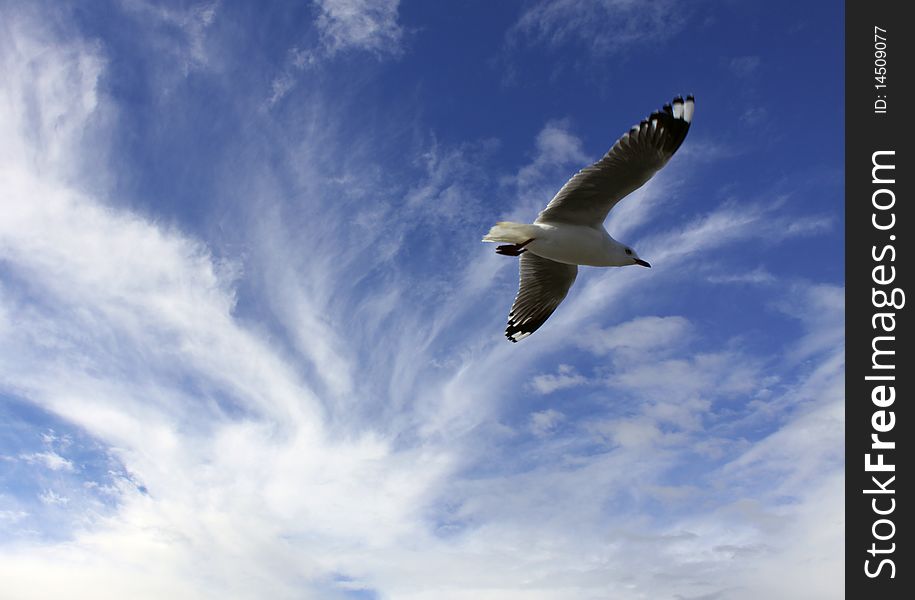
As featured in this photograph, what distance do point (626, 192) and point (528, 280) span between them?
113 inches

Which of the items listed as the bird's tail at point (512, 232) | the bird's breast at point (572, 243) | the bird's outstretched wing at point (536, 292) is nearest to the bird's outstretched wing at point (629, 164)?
the bird's breast at point (572, 243)

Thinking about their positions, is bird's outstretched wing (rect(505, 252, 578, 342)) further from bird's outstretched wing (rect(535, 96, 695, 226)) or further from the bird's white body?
bird's outstretched wing (rect(535, 96, 695, 226))

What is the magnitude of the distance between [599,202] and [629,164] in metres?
0.84

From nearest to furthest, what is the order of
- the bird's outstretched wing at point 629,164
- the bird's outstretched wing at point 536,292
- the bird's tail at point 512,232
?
1. the bird's outstretched wing at point 629,164
2. the bird's tail at point 512,232
3. the bird's outstretched wing at point 536,292

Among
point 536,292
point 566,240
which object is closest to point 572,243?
point 566,240

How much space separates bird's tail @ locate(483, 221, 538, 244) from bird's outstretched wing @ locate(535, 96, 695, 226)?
41cm

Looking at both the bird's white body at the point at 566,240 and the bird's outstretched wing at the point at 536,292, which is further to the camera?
the bird's outstretched wing at the point at 536,292

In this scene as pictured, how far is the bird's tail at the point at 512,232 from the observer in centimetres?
1061

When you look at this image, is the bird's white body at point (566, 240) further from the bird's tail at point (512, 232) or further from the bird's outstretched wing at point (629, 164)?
the bird's outstretched wing at point (629, 164)

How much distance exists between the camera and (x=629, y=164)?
9.87m

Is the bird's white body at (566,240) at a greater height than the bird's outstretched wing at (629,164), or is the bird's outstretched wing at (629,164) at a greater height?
the bird's outstretched wing at (629,164)

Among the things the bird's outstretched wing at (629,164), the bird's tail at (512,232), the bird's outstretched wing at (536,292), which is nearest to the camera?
the bird's outstretched wing at (629,164)

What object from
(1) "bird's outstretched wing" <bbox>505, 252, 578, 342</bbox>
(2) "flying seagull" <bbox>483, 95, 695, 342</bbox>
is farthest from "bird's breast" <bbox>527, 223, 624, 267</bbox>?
(1) "bird's outstretched wing" <bbox>505, 252, 578, 342</bbox>
